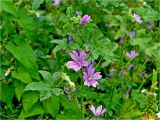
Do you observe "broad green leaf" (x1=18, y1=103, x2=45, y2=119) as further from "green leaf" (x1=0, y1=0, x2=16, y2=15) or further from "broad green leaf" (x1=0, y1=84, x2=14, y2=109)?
"green leaf" (x1=0, y1=0, x2=16, y2=15)

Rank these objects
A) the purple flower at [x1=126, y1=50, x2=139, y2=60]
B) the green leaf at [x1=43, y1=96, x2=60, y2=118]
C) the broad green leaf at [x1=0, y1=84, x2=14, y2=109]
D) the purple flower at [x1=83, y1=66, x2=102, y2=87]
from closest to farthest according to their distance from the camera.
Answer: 1. the purple flower at [x1=83, y1=66, x2=102, y2=87]
2. the green leaf at [x1=43, y1=96, x2=60, y2=118]
3. the broad green leaf at [x1=0, y1=84, x2=14, y2=109]
4. the purple flower at [x1=126, y1=50, x2=139, y2=60]

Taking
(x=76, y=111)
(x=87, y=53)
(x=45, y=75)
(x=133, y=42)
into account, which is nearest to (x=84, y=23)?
(x=87, y=53)

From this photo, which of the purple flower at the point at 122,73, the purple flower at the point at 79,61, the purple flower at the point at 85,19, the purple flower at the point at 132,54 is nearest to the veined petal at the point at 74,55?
the purple flower at the point at 79,61

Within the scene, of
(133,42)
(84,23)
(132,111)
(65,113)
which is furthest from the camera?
(133,42)

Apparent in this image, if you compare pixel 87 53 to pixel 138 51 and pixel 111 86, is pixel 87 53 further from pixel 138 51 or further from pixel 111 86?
pixel 138 51

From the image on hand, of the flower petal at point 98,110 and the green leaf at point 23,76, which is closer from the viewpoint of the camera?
the flower petal at point 98,110

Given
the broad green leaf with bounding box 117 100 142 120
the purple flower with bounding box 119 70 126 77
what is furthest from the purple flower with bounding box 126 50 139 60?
the broad green leaf with bounding box 117 100 142 120

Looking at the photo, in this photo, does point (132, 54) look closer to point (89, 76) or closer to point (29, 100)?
point (29, 100)

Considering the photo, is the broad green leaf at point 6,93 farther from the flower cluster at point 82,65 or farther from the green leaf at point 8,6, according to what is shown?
the flower cluster at point 82,65
